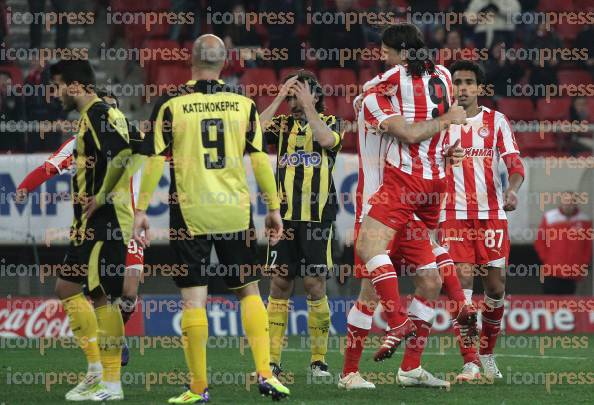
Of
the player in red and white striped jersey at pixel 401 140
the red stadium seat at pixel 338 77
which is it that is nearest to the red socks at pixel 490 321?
the player in red and white striped jersey at pixel 401 140

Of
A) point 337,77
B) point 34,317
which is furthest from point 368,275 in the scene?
point 337,77

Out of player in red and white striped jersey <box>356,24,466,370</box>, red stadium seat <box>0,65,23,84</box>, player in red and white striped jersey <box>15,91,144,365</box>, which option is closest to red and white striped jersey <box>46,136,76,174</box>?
player in red and white striped jersey <box>15,91,144,365</box>

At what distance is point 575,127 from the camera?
48.7 ft

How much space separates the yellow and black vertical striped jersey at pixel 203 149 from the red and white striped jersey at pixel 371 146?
1.06 meters

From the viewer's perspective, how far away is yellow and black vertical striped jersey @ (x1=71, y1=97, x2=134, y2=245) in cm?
856

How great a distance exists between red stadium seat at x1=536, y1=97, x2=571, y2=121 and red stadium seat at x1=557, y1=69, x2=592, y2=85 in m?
0.61

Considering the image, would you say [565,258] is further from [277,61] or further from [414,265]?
[414,265]

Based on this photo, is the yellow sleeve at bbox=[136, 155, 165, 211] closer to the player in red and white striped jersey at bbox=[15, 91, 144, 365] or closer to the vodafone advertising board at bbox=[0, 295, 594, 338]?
the player in red and white striped jersey at bbox=[15, 91, 144, 365]

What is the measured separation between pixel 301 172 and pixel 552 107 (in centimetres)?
850

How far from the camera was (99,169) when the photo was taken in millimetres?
8641

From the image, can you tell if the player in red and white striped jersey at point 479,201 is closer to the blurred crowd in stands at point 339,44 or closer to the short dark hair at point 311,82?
the short dark hair at point 311,82

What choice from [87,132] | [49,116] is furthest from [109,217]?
[49,116]

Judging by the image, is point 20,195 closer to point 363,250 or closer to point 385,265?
point 363,250

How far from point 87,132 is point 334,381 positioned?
2.66 meters
